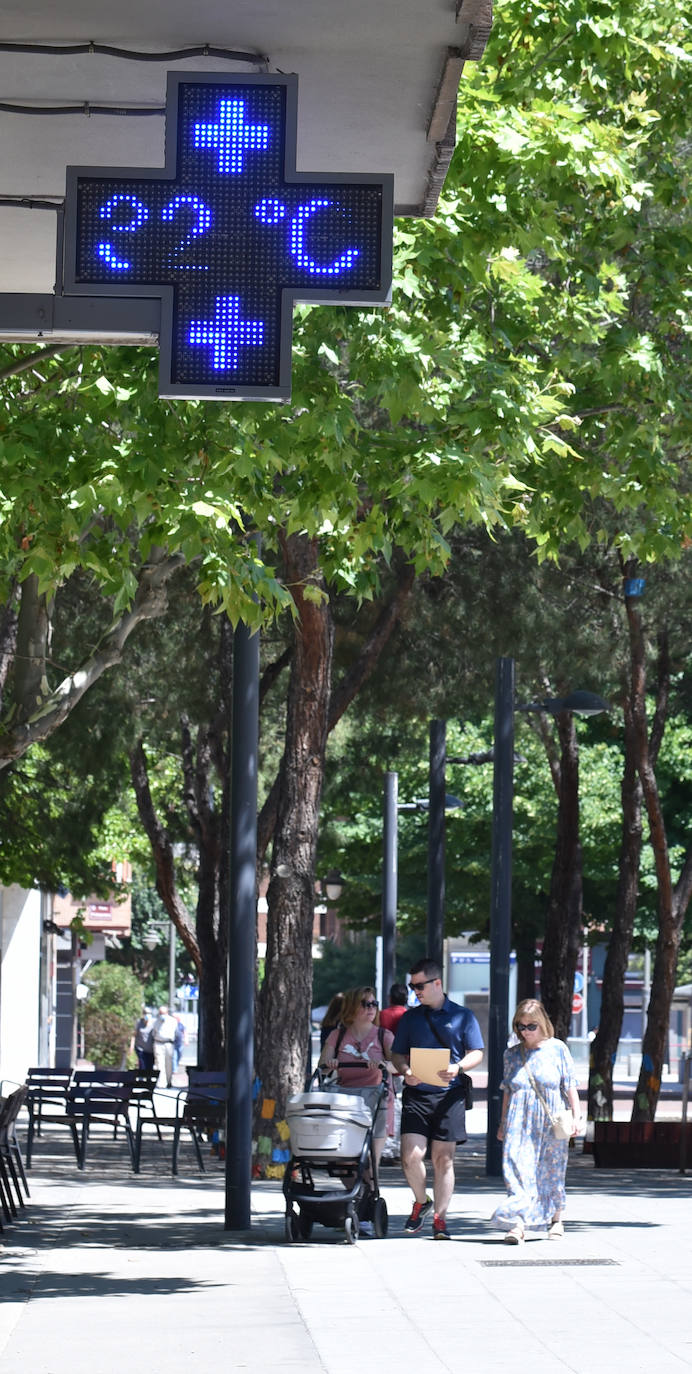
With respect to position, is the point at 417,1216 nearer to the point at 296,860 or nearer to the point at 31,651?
the point at 31,651

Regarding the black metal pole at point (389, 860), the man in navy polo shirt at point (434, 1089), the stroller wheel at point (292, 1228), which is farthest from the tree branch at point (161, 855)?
the stroller wheel at point (292, 1228)

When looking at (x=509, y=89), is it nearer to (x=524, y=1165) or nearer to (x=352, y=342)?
(x=352, y=342)

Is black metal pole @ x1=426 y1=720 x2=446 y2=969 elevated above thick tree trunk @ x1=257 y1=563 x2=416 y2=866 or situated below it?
below

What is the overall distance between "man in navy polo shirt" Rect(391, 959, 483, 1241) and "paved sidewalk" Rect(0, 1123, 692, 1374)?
0.33m

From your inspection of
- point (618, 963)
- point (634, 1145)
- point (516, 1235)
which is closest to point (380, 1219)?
point (516, 1235)

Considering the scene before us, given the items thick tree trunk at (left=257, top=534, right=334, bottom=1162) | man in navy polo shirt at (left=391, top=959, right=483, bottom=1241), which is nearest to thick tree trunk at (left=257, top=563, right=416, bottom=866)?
thick tree trunk at (left=257, top=534, right=334, bottom=1162)

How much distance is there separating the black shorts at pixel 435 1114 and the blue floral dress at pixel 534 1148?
37 centimetres

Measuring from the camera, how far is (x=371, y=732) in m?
31.0

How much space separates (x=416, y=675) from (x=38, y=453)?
48.7ft

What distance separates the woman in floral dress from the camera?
12.2m

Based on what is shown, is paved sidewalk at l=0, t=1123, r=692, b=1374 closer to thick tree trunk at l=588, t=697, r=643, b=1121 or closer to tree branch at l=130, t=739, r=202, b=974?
thick tree trunk at l=588, t=697, r=643, b=1121

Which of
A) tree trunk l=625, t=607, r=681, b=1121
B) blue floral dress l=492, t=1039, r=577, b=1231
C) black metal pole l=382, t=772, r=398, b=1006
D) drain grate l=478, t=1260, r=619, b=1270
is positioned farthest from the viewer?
black metal pole l=382, t=772, r=398, b=1006

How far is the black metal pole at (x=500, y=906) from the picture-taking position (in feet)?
56.8

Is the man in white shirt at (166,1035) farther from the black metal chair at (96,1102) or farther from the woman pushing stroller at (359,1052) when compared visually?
the woman pushing stroller at (359,1052)
